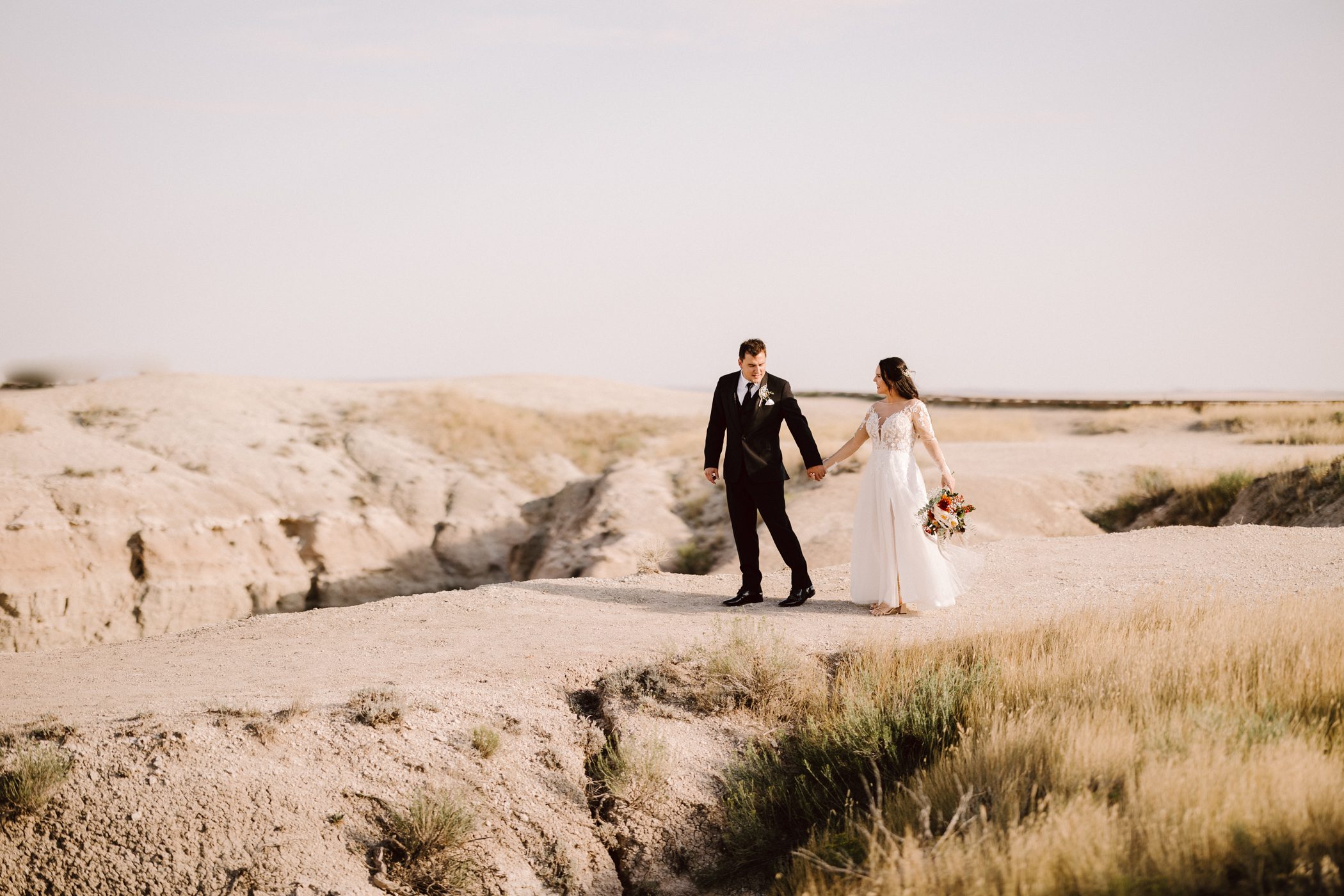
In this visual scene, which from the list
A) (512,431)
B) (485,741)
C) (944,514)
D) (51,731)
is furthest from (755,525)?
(512,431)

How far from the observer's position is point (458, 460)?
26641mm

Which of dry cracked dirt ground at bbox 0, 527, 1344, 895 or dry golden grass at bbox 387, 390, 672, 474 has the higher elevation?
dry golden grass at bbox 387, 390, 672, 474

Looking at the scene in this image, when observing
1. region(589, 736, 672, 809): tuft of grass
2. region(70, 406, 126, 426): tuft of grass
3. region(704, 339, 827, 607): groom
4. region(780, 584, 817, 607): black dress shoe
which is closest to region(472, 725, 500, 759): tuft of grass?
region(589, 736, 672, 809): tuft of grass

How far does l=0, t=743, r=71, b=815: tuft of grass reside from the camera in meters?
5.17

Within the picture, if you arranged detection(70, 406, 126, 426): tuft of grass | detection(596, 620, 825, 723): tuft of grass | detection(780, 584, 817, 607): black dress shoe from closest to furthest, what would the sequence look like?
detection(596, 620, 825, 723): tuft of grass
detection(780, 584, 817, 607): black dress shoe
detection(70, 406, 126, 426): tuft of grass

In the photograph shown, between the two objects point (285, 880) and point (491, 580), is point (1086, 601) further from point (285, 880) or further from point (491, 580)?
point (491, 580)

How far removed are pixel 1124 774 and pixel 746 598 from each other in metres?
5.32

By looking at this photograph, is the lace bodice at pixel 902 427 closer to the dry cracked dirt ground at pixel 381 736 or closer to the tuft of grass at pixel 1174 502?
the dry cracked dirt ground at pixel 381 736

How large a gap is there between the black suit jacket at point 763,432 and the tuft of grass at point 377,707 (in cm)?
370

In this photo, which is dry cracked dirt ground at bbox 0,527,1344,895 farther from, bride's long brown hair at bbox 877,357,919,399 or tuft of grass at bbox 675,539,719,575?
tuft of grass at bbox 675,539,719,575

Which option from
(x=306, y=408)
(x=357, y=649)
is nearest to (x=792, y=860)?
(x=357, y=649)

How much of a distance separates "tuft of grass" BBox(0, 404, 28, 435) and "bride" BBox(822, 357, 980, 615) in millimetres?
18759

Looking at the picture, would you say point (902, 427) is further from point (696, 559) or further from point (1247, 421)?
point (1247, 421)

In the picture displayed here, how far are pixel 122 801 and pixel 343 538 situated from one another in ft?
52.2
